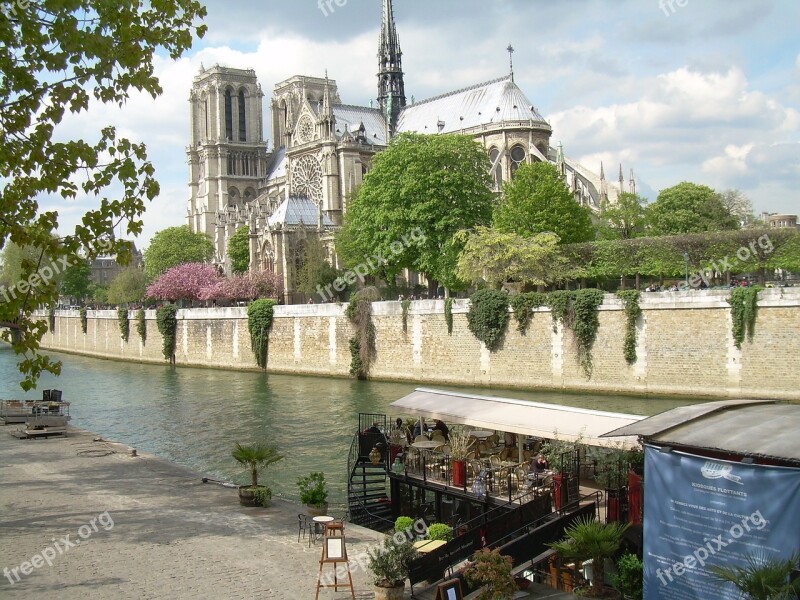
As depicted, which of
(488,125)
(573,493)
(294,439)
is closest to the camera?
(573,493)

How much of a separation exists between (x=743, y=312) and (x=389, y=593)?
886 inches

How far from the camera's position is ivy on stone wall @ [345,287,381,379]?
4219cm

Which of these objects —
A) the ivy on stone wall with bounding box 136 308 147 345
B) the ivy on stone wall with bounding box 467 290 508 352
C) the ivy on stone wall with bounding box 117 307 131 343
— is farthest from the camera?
the ivy on stone wall with bounding box 117 307 131 343

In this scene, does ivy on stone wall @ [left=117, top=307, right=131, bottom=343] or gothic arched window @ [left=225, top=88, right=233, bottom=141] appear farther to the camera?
gothic arched window @ [left=225, top=88, right=233, bottom=141]

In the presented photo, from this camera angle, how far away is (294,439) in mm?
25828

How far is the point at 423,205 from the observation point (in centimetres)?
4412

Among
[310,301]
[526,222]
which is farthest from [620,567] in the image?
[310,301]

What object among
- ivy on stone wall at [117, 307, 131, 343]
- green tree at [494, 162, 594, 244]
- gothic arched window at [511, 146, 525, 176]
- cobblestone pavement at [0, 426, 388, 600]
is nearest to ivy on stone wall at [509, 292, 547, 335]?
green tree at [494, 162, 594, 244]

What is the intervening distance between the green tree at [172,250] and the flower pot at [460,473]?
6885cm

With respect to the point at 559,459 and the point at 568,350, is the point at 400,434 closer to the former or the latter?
the point at 559,459

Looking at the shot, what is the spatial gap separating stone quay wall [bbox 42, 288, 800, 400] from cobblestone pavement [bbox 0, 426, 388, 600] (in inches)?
725

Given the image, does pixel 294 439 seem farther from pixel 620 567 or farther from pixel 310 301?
pixel 310 301

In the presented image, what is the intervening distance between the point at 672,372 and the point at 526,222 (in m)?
15.0

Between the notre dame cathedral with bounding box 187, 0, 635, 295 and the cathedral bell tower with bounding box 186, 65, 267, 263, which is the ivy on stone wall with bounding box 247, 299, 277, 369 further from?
the cathedral bell tower with bounding box 186, 65, 267, 263
